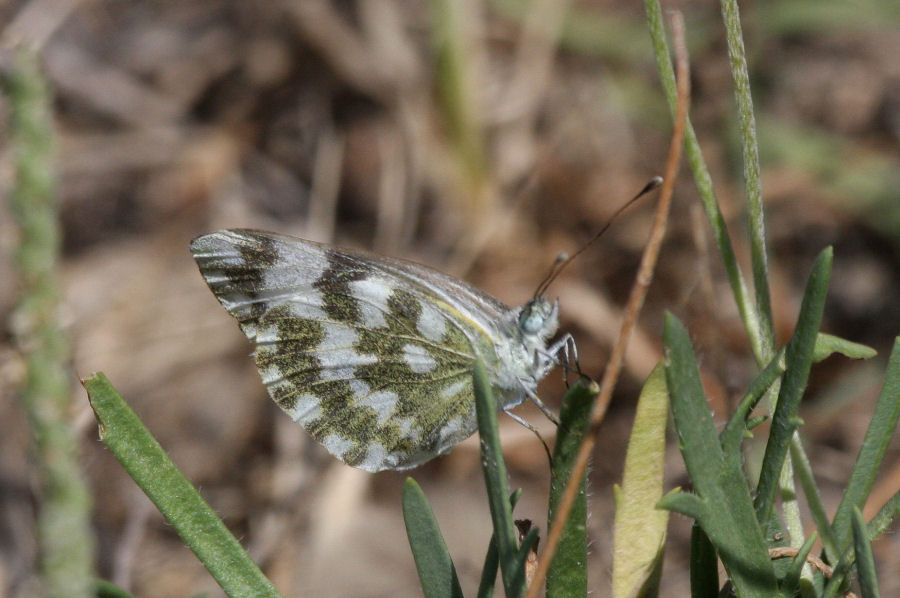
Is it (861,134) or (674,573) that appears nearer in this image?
(674,573)

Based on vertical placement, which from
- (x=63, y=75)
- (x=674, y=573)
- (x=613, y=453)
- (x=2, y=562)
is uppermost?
Answer: (x=63, y=75)

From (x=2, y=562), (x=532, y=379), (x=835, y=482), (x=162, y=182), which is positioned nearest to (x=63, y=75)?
(x=162, y=182)

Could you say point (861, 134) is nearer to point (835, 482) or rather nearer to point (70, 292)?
point (835, 482)

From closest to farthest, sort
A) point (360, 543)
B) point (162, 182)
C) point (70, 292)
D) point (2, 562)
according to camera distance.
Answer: point (2, 562) → point (360, 543) → point (70, 292) → point (162, 182)

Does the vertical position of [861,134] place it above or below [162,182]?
above

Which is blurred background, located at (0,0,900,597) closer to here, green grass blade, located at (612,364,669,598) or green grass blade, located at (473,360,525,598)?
green grass blade, located at (612,364,669,598)

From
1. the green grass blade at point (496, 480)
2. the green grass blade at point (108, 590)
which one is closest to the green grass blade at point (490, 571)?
the green grass blade at point (496, 480)
